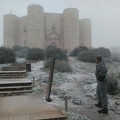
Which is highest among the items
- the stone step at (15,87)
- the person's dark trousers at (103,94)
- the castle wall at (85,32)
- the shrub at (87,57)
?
the castle wall at (85,32)

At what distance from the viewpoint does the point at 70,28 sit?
171 feet

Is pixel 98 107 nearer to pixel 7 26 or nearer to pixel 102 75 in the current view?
pixel 102 75

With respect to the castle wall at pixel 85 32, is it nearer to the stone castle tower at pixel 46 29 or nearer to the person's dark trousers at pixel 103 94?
the stone castle tower at pixel 46 29

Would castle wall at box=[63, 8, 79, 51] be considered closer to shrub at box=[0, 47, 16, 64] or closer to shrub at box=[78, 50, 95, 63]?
shrub at box=[78, 50, 95, 63]

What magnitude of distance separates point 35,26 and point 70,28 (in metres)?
7.17

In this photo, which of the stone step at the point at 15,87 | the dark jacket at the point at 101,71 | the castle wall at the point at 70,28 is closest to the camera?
the dark jacket at the point at 101,71

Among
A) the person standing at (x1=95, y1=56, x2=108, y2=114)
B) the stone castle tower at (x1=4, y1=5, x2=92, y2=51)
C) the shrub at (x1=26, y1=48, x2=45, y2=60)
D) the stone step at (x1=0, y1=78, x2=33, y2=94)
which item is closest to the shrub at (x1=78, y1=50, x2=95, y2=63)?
the shrub at (x1=26, y1=48, x2=45, y2=60)

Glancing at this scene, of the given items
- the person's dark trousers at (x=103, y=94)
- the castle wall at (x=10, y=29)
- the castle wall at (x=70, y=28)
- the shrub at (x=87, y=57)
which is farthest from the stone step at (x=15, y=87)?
the castle wall at (x=10, y=29)

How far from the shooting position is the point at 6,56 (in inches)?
925

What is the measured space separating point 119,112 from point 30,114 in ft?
8.11

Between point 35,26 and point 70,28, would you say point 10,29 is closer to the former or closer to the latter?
point 35,26

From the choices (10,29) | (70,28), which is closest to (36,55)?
(70,28)

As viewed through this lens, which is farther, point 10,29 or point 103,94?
point 10,29

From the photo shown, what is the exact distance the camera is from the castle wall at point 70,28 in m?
51.9
